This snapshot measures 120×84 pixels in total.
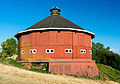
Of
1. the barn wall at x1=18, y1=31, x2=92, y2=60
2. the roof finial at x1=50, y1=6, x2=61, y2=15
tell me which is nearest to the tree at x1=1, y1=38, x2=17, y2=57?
the roof finial at x1=50, y1=6, x2=61, y2=15

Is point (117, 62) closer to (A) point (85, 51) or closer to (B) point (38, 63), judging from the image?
(A) point (85, 51)

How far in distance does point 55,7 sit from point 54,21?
6.48m

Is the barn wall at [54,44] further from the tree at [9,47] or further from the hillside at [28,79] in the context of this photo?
the tree at [9,47]

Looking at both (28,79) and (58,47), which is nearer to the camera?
(28,79)

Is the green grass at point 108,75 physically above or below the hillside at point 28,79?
below

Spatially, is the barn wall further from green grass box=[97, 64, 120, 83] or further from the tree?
the tree

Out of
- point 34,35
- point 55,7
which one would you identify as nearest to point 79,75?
point 34,35

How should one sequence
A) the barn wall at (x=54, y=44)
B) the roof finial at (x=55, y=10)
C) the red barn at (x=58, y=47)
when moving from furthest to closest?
the roof finial at (x=55, y=10) < the barn wall at (x=54, y=44) < the red barn at (x=58, y=47)

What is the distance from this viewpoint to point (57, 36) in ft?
58.0

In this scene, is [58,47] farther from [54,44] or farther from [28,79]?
[28,79]

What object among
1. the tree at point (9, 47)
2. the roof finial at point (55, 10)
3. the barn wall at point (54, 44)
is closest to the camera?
the barn wall at point (54, 44)

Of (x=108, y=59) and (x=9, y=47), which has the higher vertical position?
(x=9, y=47)

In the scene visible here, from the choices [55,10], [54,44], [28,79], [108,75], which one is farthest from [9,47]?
[108,75]

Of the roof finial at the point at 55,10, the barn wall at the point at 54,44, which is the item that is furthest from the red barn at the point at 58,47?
the roof finial at the point at 55,10
